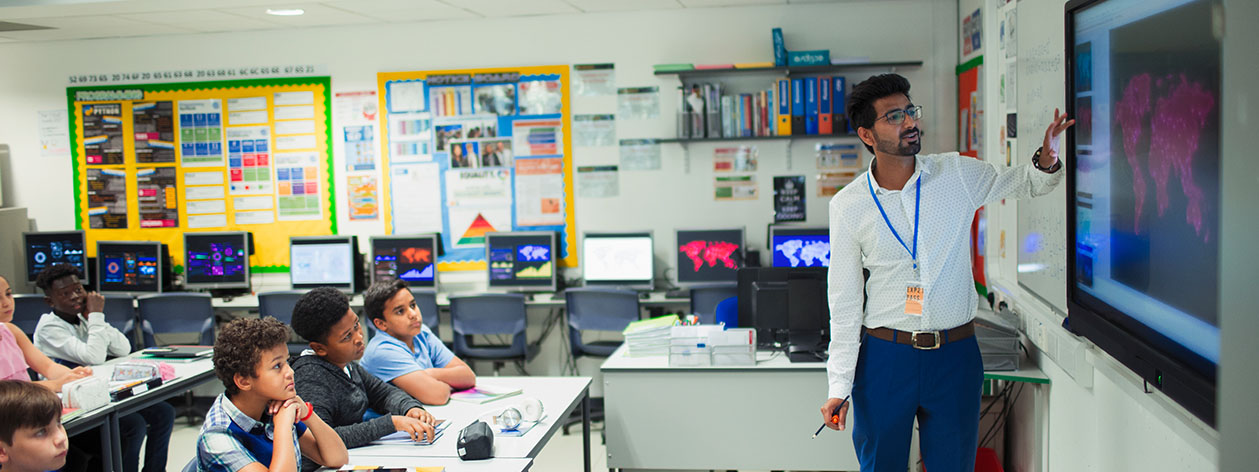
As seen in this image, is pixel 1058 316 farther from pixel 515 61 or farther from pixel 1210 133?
pixel 515 61

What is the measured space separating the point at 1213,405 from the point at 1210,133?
410 millimetres

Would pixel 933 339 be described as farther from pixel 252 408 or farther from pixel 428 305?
pixel 428 305

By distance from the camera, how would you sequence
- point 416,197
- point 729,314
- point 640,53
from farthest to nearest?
point 416,197
point 640,53
point 729,314

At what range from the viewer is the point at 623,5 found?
571cm

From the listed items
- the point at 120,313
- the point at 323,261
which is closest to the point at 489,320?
the point at 323,261

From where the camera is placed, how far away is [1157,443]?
1.96m

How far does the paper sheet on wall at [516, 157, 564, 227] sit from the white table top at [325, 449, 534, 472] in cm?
366

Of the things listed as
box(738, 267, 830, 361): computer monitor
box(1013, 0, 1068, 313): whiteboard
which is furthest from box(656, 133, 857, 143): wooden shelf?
box(1013, 0, 1068, 313): whiteboard

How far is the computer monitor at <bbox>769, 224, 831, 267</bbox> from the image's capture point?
5625 millimetres

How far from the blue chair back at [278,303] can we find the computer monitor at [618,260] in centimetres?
186

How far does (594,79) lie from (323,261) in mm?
2269

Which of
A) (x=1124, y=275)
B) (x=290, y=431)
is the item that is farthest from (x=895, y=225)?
(x=290, y=431)

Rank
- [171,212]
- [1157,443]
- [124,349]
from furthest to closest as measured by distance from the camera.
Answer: [171,212] < [124,349] < [1157,443]

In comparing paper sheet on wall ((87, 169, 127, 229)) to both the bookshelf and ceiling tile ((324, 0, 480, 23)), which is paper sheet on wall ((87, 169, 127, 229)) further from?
the bookshelf
